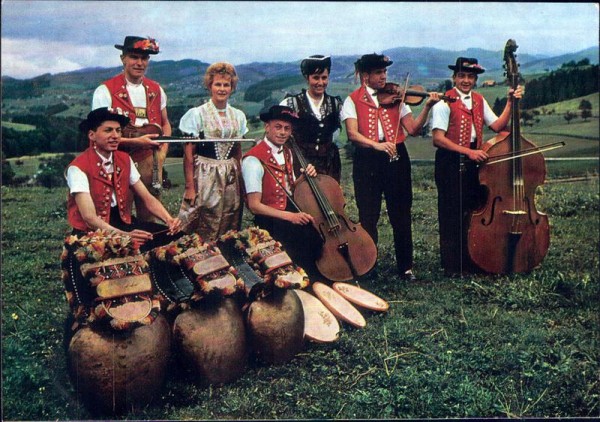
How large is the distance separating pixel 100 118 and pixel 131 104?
0.27 meters

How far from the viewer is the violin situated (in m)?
4.93

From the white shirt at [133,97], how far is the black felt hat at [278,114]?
2.36 feet

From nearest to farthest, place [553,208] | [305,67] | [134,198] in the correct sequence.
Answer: [134,198] → [305,67] → [553,208]

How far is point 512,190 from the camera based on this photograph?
5164 mm

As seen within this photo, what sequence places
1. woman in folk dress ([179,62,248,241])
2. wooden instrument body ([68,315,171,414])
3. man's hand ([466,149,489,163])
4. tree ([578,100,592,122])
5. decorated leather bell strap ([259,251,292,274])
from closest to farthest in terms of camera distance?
1. wooden instrument body ([68,315,171,414])
2. decorated leather bell strap ([259,251,292,274])
3. woman in folk dress ([179,62,248,241])
4. man's hand ([466,149,489,163])
5. tree ([578,100,592,122])

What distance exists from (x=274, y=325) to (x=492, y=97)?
2.42 meters

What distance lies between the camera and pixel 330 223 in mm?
4918

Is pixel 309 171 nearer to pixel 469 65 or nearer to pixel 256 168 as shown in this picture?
pixel 256 168

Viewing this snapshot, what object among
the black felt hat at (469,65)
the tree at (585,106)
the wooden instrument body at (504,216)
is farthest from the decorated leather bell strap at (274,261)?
the tree at (585,106)

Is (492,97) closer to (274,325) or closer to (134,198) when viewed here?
(274,325)

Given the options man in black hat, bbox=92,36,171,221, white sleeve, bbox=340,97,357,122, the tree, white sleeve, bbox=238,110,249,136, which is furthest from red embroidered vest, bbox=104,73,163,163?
the tree

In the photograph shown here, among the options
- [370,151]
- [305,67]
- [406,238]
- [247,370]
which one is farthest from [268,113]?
[247,370]

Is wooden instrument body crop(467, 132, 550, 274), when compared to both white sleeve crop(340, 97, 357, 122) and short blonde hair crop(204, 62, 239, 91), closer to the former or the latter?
white sleeve crop(340, 97, 357, 122)

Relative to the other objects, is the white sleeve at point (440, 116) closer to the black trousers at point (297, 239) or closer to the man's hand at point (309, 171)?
the man's hand at point (309, 171)
